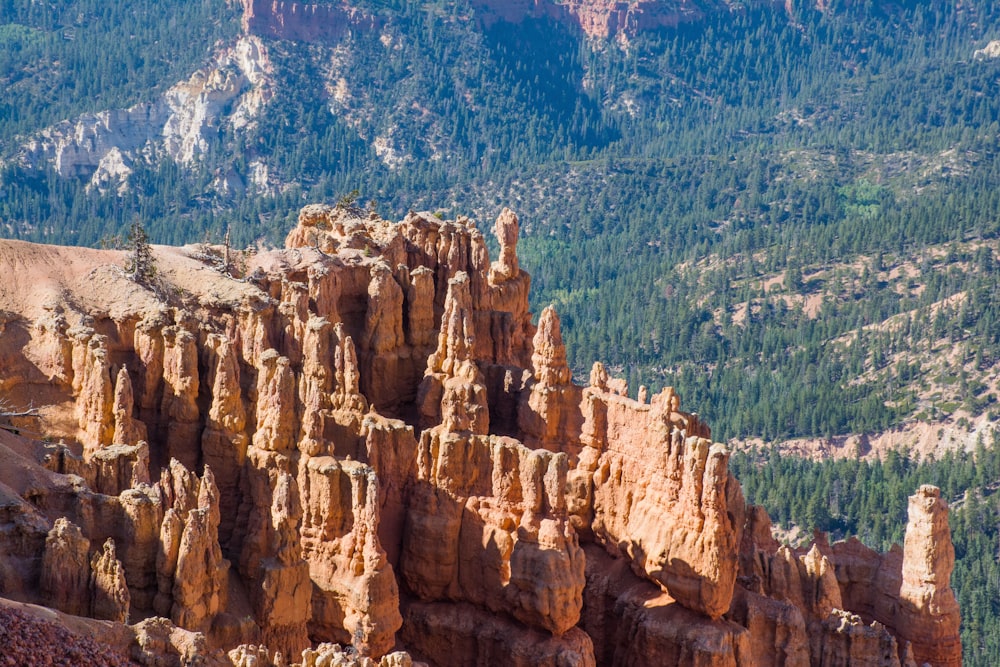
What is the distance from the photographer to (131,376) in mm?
57344

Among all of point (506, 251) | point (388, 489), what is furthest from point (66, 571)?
point (506, 251)

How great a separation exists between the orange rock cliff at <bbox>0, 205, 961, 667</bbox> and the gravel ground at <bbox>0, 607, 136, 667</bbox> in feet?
28.3

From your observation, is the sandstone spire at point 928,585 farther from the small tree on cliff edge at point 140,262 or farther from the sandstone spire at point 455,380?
the small tree on cliff edge at point 140,262

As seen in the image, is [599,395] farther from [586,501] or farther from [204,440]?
[204,440]

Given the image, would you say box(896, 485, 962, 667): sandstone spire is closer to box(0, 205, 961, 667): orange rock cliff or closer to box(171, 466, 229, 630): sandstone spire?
box(0, 205, 961, 667): orange rock cliff

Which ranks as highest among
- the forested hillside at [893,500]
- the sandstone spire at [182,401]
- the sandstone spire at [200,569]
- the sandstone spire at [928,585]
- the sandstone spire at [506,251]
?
the sandstone spire at [506,251]

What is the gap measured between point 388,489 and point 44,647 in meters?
22.7

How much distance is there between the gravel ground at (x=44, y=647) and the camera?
111 feet

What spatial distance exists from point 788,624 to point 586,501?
7.98m

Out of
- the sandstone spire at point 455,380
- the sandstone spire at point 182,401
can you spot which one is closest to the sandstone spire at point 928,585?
the sandstone spire at point 455,380

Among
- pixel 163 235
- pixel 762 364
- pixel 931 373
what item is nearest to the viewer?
pixel 931 373

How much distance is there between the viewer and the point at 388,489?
185ft

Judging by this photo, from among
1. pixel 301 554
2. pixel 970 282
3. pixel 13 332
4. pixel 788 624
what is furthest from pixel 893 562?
pixel 970 282

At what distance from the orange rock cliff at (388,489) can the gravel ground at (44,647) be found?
862 centimetres
